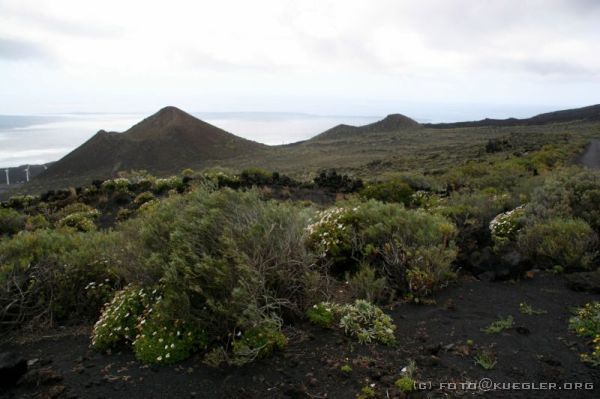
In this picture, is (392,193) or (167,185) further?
(167,185)

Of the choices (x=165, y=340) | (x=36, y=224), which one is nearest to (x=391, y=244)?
(x=165, y=340)

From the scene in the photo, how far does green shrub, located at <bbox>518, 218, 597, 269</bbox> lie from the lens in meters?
5.75

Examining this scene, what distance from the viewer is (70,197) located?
1723 centimetres

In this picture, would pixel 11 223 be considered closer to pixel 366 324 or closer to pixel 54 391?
pixel 54 391

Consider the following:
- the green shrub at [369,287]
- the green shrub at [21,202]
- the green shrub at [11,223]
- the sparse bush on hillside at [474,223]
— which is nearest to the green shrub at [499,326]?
the green shrub at [369,287]

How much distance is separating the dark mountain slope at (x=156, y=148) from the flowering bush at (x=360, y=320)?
35.5 metres

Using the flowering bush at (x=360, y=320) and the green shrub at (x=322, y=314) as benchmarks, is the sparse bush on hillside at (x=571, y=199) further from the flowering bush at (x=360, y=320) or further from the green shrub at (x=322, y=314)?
Result: the green shrub at (x=322, y=314)

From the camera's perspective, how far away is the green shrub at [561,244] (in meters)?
5.75

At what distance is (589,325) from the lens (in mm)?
4125

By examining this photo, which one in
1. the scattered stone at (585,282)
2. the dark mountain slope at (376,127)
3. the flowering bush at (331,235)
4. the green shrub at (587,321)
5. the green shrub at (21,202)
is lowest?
the green shrub at (587,321)

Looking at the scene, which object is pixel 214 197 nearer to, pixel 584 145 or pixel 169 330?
pixel 169 330

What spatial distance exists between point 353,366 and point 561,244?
12.5 ft

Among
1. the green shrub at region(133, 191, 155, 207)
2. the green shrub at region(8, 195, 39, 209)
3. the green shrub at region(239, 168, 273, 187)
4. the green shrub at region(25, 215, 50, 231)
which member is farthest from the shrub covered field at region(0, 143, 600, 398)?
the green shrub at region(8, 195, 39, 209)

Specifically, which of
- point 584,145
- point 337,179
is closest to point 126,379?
point 337,179
